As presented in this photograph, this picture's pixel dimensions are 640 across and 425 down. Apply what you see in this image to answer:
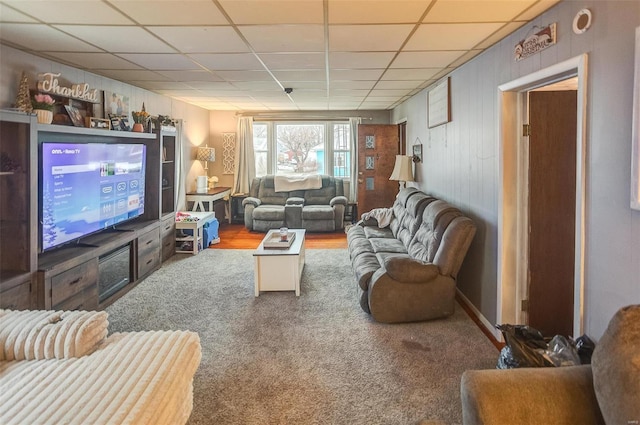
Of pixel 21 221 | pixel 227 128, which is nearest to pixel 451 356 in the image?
pixel 21 221

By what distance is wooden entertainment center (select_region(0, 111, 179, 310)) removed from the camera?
2.73 metres

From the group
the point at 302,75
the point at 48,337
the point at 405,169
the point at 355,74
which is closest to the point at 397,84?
the point at 355,74

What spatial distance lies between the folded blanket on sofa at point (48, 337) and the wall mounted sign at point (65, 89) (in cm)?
219

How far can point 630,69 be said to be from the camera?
1.68m

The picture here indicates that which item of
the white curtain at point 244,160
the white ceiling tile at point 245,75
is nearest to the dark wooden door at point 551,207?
the white ceiling tile at point 245,75

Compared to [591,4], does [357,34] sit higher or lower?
higher

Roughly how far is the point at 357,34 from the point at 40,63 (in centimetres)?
268

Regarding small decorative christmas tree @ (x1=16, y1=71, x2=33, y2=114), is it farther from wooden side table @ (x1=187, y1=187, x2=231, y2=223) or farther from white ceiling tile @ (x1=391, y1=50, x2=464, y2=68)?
wooden side table @ (x1=187, y1=187, x2=231, y2=223)

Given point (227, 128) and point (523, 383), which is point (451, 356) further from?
point (227, 128)

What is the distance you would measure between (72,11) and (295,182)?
5648 mm

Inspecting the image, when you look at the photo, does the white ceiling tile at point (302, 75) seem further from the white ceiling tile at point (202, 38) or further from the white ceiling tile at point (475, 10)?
the white ceiling tile at point (475, 10)

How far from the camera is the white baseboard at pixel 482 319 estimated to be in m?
3.04

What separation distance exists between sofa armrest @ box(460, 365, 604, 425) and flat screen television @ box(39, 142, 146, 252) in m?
3.12


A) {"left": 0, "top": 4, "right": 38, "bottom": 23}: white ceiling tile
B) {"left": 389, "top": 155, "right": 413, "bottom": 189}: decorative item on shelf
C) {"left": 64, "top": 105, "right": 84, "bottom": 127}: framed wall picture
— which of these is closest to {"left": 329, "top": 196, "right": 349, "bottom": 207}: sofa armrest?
{"left": 389, "top": 155, "right": 413, "bottom": 189}: decorative item on shelf
